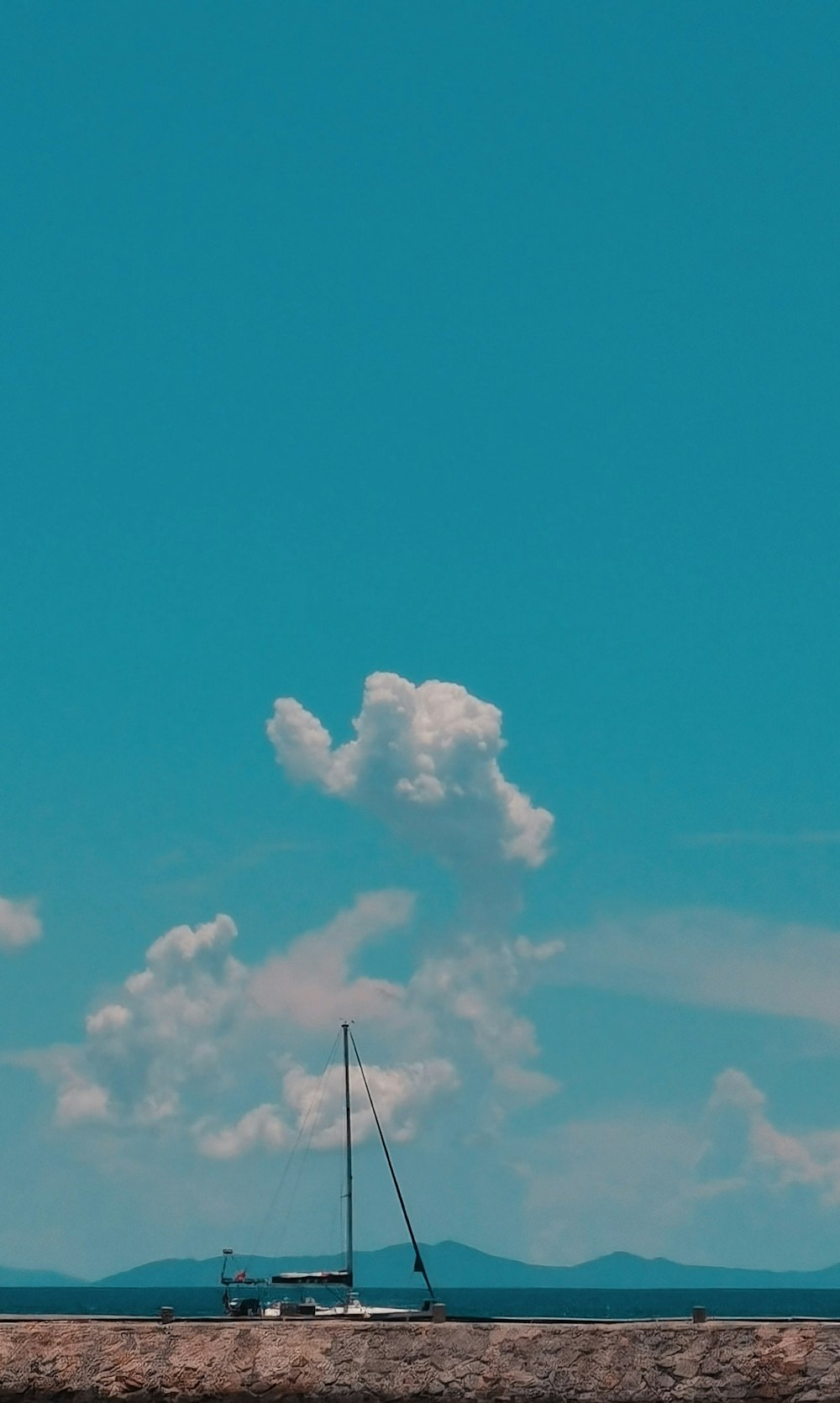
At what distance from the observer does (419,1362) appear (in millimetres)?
12789

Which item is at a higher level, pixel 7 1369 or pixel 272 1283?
pixel 272 1283

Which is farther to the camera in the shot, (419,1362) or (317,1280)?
(317,1280)

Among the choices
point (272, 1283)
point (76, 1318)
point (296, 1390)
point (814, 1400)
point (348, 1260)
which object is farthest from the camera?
point (348, 1260)

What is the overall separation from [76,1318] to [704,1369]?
5423 mm

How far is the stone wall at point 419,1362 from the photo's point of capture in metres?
12.3

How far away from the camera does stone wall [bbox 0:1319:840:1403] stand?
40.4ft

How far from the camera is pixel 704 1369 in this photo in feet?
40.5

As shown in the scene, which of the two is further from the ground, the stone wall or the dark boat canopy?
the dark boat canopy

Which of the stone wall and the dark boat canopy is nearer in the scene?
the stone wall

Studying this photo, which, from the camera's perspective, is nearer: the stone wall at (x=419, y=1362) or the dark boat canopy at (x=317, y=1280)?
the stone wall at (x=419, y=1362)

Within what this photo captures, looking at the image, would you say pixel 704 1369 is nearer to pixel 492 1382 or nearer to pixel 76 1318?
pixel 492 1382

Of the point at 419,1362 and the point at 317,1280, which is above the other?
the point at 317,1280

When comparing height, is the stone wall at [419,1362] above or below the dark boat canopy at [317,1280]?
below

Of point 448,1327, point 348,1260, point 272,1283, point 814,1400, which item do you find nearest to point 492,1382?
point 448,1327
